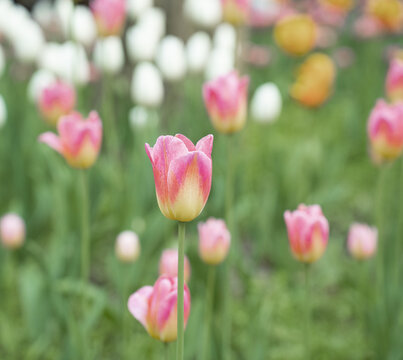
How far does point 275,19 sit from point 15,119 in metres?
3.12

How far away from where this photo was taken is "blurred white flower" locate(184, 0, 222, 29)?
2809 mm

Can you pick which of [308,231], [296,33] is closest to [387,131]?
[308,231]

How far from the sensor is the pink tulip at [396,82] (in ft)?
5.83

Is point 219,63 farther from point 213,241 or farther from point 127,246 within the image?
point 213,241

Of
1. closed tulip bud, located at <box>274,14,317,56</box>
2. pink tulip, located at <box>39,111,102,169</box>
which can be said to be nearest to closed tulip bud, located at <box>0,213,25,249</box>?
pink tulip, located at <box>39,111,102,169</box>

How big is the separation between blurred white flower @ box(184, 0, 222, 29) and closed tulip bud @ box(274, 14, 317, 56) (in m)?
0.51

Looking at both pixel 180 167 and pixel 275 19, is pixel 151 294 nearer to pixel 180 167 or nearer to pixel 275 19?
pixel 180 167

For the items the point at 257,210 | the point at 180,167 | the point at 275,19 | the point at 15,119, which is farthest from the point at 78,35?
the point at 275,19

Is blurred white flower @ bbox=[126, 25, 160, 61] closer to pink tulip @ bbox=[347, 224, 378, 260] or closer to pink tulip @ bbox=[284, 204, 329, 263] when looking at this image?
pink tulip @ bbox=[347, 224, 378, 260]

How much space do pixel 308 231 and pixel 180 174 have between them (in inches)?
16.2

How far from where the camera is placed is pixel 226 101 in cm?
126

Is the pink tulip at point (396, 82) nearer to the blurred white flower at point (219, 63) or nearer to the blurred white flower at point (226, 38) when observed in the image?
the blurred white flower at point (219, 63)

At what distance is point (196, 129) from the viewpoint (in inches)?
104

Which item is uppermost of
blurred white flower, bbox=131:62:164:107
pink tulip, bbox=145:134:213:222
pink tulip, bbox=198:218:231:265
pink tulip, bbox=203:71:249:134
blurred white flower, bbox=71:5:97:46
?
blurred white flower, bbox=71:5:97:46
